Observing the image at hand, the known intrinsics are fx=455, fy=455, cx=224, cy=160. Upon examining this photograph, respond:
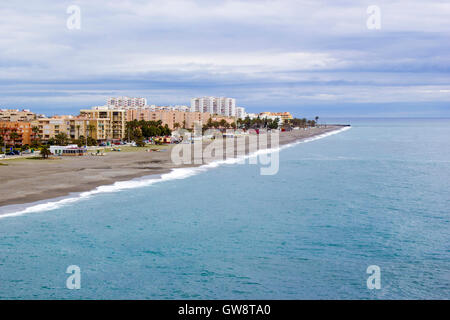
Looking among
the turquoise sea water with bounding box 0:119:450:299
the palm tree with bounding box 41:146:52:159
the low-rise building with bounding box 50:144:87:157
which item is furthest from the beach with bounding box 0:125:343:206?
the low-rise building with bounding box 50:144:87:157

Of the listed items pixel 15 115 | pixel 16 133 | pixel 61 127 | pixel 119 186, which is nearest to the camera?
pixel 119 186

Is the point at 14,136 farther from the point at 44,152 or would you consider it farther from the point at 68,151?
the point at 44,152

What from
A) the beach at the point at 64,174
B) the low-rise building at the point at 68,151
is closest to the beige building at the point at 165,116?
the low-rise building at the point at 68,151

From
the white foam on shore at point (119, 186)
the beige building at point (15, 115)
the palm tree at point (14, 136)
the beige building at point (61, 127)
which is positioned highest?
the beige building at point (15, 115)

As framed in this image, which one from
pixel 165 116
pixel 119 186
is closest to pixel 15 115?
pixel 165 116

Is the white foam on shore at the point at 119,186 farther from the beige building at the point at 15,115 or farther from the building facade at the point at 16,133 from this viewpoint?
the beige building at the point at 15,115

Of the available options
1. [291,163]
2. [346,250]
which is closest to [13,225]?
[346,250]
